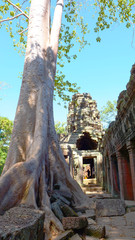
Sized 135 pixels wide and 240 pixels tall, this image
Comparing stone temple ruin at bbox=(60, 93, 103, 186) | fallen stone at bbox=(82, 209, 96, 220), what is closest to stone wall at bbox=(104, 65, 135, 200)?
fallen stone at bbox=(82, 209, 96, 220)

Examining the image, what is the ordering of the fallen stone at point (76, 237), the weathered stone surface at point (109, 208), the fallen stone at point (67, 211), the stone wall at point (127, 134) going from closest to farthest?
1. the fallen stone at point (76, 237)
2. the fallen stone at point (67, 211)
3. the weathered stone surface at point (109, 208)
4. the stone wall at point (127, 134)

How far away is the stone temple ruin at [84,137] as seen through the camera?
46.4 feet

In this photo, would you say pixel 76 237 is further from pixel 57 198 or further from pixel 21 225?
pixel 21 225

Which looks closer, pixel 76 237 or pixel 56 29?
pixel 76 237

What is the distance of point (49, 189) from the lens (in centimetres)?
348

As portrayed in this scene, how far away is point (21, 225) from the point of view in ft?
4.69

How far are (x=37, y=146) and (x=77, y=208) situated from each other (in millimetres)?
1532

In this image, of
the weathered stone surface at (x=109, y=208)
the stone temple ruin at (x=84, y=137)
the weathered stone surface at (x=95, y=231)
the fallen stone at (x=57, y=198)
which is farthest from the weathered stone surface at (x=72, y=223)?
the stone temple ruin at (x=84, y=137)

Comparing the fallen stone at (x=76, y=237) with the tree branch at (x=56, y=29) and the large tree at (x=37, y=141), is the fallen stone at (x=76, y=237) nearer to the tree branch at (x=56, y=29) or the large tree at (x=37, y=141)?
the large tree at (x=37, y=141)

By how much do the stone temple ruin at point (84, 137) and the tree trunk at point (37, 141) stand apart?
850 centimetres

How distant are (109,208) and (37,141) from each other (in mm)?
2382

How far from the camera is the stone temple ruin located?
Result: 1413 cm

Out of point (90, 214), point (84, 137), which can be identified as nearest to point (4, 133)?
point (84, 137)

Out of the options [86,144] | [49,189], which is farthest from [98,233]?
[86,144]
